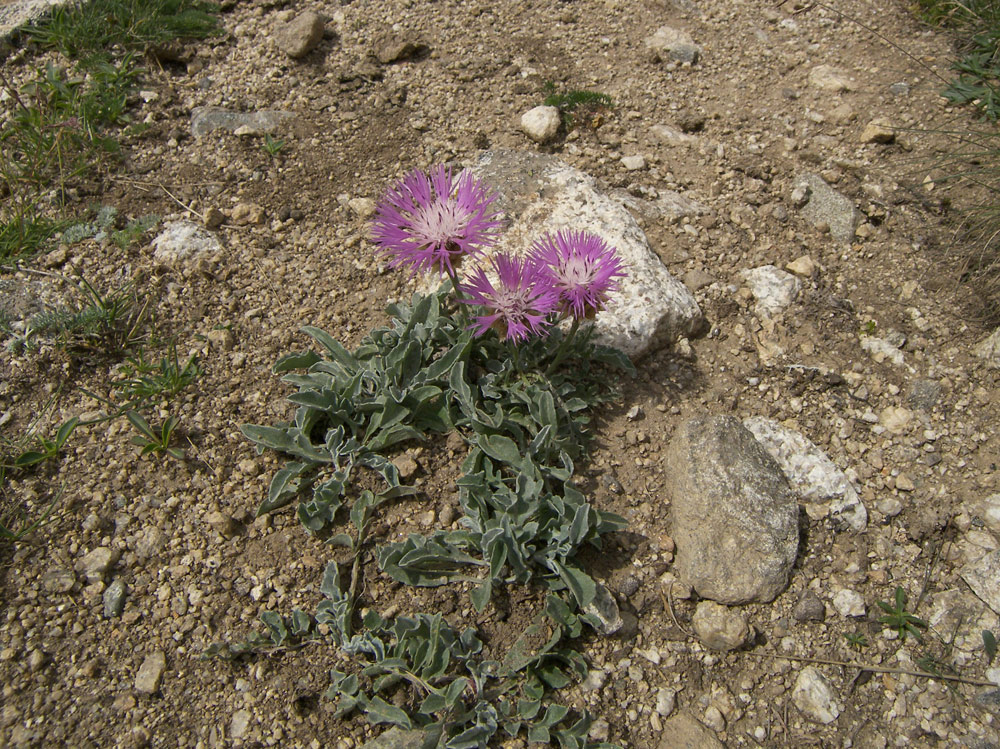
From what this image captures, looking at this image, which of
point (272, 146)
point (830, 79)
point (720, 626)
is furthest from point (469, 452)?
point (830, 79)

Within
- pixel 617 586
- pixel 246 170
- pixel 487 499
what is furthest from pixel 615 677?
pixel 246 170

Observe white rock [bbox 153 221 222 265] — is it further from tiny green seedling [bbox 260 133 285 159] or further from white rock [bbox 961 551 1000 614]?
white rock [bbox 961 551 1000 614]

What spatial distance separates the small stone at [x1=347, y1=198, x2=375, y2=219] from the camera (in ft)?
13.1

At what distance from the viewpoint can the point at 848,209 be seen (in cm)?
394

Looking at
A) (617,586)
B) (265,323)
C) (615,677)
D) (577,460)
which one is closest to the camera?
(615,677)

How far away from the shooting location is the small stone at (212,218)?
12.8 ft

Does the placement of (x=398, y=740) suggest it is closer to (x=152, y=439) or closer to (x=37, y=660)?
(x=37, y=660)

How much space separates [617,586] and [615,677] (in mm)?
332

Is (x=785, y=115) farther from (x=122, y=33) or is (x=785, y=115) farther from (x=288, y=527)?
(x=122, y=33)

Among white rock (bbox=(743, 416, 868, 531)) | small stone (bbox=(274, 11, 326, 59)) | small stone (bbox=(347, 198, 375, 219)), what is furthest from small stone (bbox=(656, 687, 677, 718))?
small stone (bbox=(274, 11, 326, 59))

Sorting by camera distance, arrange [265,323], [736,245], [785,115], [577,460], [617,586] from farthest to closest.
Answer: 1. [785,115]
2. [736,245]
3. [265,323]
4. [577,460]
5. [617,586]

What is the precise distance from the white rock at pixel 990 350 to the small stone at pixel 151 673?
3.72m

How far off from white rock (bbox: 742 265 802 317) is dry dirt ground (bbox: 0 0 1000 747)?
0.07m

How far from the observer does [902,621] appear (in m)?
2.78
